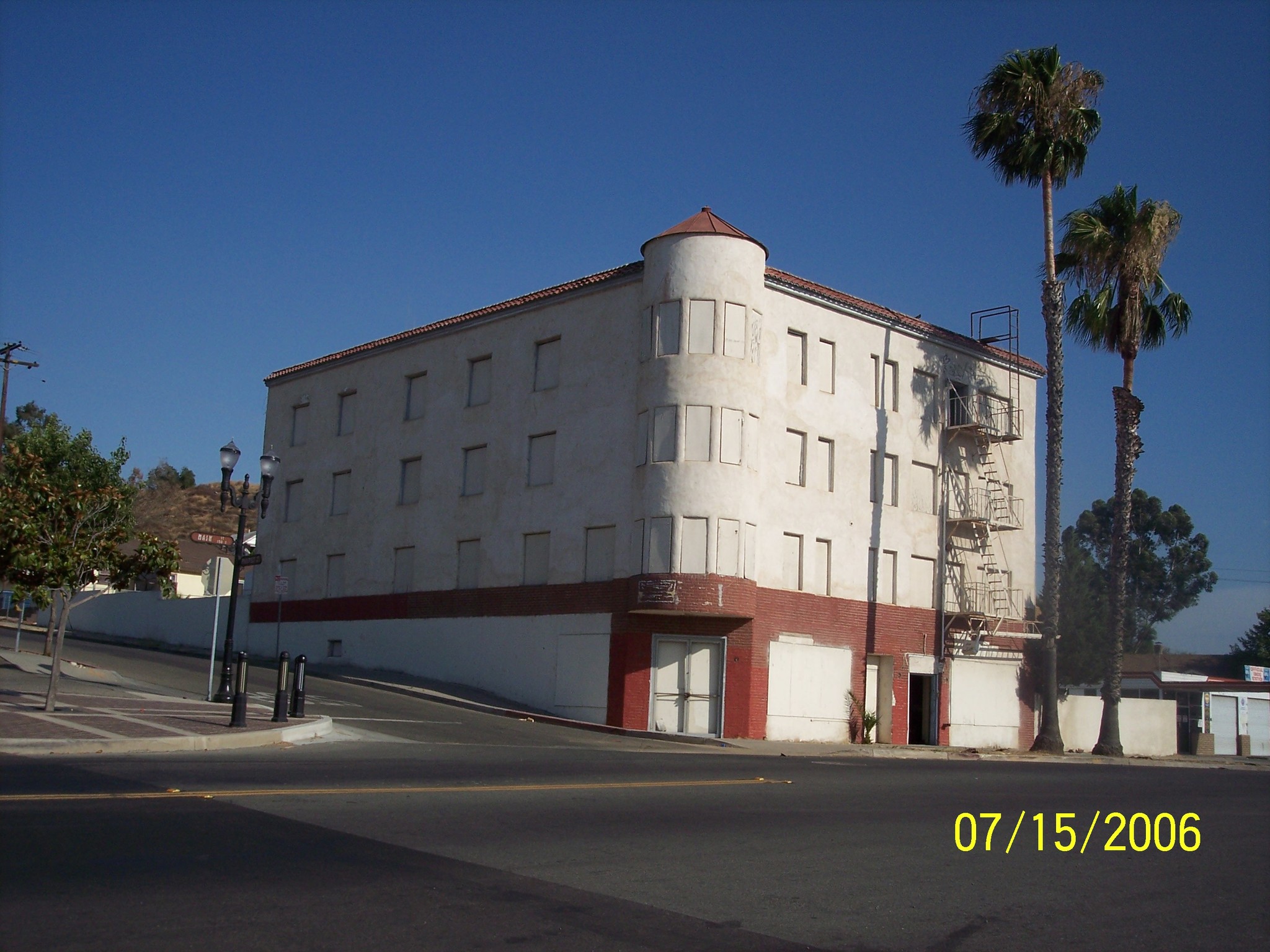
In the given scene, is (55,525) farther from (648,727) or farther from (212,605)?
(212,605)

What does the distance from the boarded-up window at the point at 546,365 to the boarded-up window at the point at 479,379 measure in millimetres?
1839

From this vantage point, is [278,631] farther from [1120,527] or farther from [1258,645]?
[1258,645]

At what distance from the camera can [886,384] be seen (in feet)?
116

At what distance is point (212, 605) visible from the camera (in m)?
44.6

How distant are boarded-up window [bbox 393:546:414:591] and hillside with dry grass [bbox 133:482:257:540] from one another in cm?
5892

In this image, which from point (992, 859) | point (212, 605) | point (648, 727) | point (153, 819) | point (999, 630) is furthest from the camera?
point (212, 605)

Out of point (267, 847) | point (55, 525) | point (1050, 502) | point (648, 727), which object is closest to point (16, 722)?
point (55, 525)

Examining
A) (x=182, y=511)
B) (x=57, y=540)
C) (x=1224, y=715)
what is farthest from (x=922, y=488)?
(x=182, y=511)

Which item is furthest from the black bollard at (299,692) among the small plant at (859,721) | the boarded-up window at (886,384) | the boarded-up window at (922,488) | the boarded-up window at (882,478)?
the boarded-up window at (922,488)

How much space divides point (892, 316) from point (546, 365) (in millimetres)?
10455

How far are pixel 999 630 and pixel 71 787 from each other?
1257 inches

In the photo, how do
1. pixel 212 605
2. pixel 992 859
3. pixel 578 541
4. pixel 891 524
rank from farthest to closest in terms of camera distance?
1. pixel 212 605
2. pixel 891 524
3. pixel 578 541
4. pixel 992 859

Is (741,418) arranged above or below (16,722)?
above

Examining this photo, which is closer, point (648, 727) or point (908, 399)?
point (648, 727)
